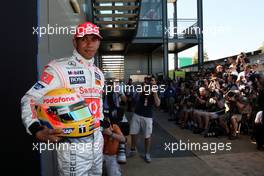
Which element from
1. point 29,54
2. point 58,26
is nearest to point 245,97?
point 58,26

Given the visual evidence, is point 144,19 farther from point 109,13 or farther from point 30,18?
point 30,18

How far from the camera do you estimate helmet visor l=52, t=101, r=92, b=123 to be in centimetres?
197

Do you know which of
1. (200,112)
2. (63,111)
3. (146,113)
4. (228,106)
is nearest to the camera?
(63,111)

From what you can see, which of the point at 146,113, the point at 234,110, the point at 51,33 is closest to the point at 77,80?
the point at 51,33

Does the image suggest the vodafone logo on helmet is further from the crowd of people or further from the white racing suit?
the crowd of people

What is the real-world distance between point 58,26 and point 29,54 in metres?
1.45

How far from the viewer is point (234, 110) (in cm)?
823

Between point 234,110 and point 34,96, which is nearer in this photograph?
point 34,96

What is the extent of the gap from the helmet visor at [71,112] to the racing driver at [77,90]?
0.32ft

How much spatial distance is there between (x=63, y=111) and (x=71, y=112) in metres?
0.05

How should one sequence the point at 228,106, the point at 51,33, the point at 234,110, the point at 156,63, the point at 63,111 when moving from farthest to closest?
the point at 156,63, the point at 228,106, the point at 234,110, the point at 51,33, the point at 63,111

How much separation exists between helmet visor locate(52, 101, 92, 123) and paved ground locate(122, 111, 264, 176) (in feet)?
10.9

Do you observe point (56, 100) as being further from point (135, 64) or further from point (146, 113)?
point (135, 64)

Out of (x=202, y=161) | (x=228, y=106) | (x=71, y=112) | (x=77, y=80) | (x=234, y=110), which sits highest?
(x=77, y=80)
